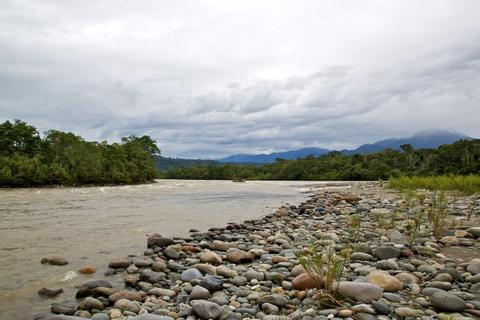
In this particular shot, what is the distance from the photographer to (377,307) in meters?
3.71

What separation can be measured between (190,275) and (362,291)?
2594 mm

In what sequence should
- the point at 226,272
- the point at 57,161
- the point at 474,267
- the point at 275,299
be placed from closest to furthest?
the point at 275,299
the point at 474,267
the point at 226,272
the point at 57,161

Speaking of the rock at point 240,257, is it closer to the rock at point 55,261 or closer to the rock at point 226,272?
the rock at point 226,272

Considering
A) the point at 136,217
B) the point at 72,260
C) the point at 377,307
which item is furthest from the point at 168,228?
the point at 377,307

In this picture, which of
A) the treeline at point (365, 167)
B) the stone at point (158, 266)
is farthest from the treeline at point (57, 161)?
the stone at point (158, 266)

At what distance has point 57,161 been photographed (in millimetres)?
68500

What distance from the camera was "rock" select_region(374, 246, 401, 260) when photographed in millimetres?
5715

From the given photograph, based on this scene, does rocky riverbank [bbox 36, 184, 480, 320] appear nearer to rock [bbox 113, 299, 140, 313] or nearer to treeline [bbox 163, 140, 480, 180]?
rock [bbox 113, 299, 140, 313]

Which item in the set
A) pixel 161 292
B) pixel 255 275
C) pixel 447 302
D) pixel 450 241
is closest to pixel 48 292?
pixel 161 292

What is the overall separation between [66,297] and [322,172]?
101779mm

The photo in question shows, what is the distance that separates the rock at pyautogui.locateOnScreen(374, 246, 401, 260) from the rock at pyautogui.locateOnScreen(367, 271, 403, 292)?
1.35 m

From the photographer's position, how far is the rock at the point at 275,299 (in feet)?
13.5

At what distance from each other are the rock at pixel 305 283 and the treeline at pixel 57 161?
203 feet

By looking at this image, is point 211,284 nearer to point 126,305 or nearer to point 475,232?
point 126,305
